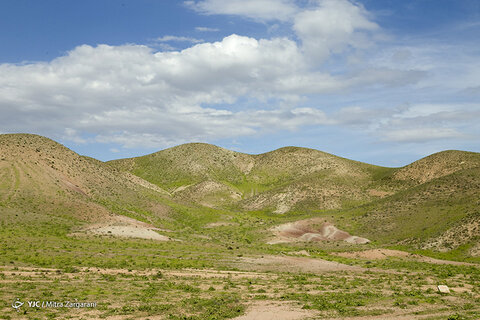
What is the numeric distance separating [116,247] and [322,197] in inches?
3566

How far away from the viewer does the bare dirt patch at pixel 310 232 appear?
293ft

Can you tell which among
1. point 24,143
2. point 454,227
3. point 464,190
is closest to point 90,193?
point 24,143

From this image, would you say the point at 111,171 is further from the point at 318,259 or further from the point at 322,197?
the point at 318,259

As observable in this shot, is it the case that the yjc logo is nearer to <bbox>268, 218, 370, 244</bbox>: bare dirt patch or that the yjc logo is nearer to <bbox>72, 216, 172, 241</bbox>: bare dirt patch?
<bbox>72, 216, 172, 241</bbox>: bare dirt patch

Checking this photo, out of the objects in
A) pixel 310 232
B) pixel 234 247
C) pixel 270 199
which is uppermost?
pixel 270 199

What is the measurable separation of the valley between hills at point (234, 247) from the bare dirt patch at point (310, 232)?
1.06 ft

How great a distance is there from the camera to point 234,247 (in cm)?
7400

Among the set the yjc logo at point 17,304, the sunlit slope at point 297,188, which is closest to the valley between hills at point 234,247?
Answer: the yjc logo at point 17,304

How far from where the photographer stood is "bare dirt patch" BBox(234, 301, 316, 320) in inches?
1161

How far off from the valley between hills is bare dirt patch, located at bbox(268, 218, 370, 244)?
32cm

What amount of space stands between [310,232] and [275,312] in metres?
69.3

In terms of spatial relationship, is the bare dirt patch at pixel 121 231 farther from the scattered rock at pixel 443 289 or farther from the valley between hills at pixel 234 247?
the scattered rock at pixel 443 289

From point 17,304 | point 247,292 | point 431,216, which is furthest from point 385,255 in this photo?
point 17,304

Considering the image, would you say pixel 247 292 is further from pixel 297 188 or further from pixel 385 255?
pixel 297 188
